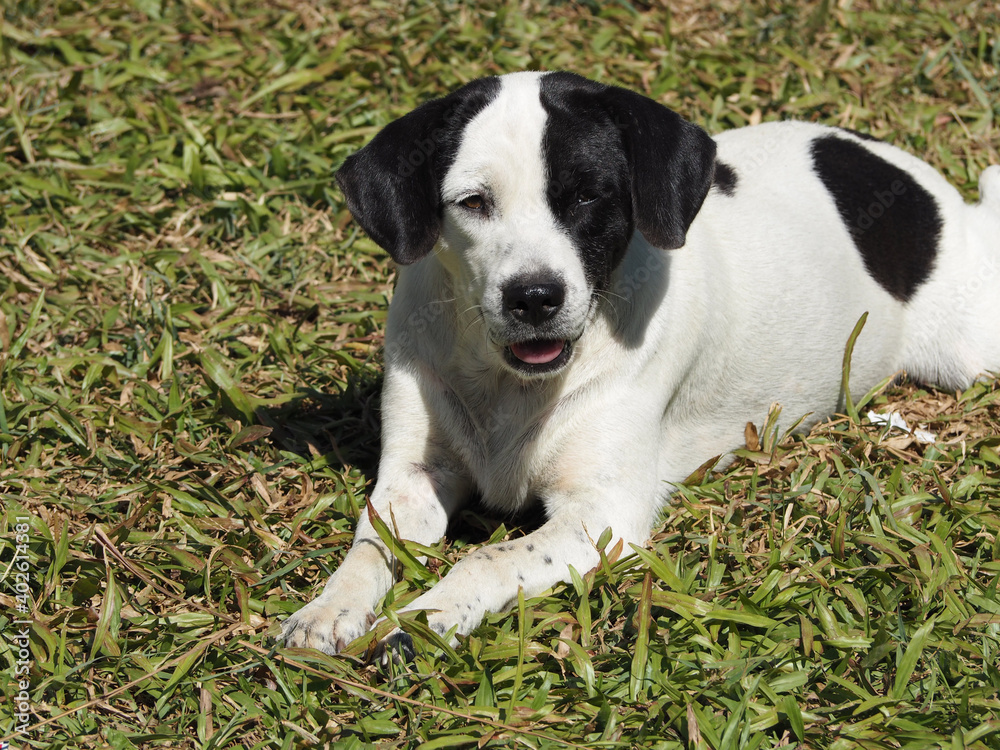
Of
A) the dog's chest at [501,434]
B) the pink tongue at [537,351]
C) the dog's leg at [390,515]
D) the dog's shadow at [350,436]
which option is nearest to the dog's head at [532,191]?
the pink tongue at [537,351]

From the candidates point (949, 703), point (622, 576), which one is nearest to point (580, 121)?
point (622, 576)

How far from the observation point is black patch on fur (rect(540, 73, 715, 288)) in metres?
3.84

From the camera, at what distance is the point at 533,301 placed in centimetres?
371

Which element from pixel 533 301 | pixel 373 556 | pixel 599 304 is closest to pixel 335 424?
pixel 373 556

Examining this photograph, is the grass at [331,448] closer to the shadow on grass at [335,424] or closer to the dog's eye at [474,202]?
the shadow on grass at [335,424]

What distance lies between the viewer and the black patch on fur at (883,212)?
16.9ft

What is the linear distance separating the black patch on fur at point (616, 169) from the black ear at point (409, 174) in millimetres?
350

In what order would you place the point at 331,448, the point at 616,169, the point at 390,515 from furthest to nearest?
the point at 331,448, the point at 390,515, the point at 616,169

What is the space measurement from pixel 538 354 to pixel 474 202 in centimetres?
61

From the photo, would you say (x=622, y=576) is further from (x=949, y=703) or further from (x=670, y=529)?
(x=949, y=703)

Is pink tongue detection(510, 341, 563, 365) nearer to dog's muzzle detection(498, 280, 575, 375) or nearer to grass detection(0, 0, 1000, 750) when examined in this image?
dog's muzzle detection(498, 280, 575, 375)

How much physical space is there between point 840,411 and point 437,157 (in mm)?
2463

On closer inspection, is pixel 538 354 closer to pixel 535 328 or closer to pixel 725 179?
pixel 535 328

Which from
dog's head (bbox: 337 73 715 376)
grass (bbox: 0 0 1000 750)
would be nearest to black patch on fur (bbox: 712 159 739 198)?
dog's head (bbox: 337 73 715 376)
